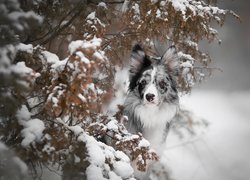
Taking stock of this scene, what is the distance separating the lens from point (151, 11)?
19.2ft

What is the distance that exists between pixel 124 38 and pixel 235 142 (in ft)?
25.6

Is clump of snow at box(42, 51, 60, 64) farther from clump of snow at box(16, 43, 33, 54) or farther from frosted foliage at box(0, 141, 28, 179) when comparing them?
frosted foliage at box(0, 141, 28, 179)

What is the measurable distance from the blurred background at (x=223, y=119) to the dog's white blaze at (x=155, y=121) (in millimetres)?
2993

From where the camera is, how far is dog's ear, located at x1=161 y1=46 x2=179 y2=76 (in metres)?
7.12

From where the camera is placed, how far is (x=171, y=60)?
285 inches

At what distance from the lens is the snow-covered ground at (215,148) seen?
1105 cm

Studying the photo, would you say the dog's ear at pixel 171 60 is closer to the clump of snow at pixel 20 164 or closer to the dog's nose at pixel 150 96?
the dog's nose at pixel 150 96

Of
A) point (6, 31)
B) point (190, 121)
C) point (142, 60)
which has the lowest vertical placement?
point (190, 121)

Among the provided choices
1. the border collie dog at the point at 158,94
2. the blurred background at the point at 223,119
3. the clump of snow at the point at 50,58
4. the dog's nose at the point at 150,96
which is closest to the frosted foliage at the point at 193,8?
the border collie dog at the point at 158,94

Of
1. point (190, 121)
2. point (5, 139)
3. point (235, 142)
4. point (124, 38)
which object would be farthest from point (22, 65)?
point (235, 142)

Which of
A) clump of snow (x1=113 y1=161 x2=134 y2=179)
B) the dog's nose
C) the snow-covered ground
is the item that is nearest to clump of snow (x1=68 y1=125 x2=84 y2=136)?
clump of snow (x1=113 y1=161 x2=134 y2=179)

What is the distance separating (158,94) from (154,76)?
32 cm

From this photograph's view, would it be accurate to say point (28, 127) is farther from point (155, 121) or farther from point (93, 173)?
point (155, 121)

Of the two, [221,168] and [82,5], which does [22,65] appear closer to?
[82,5]
